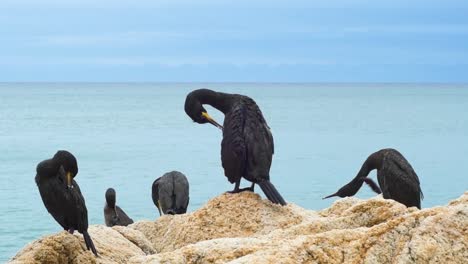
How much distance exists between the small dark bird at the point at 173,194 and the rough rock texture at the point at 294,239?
4.73 meters

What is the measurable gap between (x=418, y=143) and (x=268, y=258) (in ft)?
176

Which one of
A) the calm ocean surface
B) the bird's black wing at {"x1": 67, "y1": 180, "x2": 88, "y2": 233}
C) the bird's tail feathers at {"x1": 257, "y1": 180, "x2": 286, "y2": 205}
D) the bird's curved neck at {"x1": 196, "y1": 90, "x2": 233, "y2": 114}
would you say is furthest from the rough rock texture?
the calm ocean surface

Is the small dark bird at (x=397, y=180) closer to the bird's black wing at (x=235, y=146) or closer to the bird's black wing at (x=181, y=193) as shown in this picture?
the bird's black wing at (x=235, y=146)

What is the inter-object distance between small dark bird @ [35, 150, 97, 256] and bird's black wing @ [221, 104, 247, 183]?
201 centimetres

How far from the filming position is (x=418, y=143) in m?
56.3

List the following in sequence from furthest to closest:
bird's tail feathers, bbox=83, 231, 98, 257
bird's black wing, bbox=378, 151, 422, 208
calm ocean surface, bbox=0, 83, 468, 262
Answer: calm ocean surface, bbox=0, 83, 468, 262
bird's black wing, bbox=378, 151, 422, 208
bird's tail feathers, bbox=83, 231, 98, 257

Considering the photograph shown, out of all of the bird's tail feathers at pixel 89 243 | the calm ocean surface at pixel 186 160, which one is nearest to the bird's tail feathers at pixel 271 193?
the bird's tail feathers at pixel 89 243

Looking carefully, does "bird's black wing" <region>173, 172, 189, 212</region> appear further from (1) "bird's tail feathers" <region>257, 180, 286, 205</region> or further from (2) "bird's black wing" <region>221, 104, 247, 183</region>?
(1) "bird's tail feathers" <region>257, 180, 286, 205</region>

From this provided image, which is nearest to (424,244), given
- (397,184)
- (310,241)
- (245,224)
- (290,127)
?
(310,241)

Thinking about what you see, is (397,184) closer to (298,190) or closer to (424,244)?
(424,244)

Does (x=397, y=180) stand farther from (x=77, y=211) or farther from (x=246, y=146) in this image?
(x=77, y=211)

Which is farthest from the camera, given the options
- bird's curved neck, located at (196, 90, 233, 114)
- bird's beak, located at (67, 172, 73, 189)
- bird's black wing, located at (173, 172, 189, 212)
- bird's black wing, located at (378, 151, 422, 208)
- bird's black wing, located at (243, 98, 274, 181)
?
bird's black wing, located at (173, 172, 189, 212)

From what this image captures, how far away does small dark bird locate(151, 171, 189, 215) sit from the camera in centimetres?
1280

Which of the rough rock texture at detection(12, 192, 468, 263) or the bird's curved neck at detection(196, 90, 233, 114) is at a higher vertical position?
the bird's curved neck at detection(196, 90, 233, 114)
